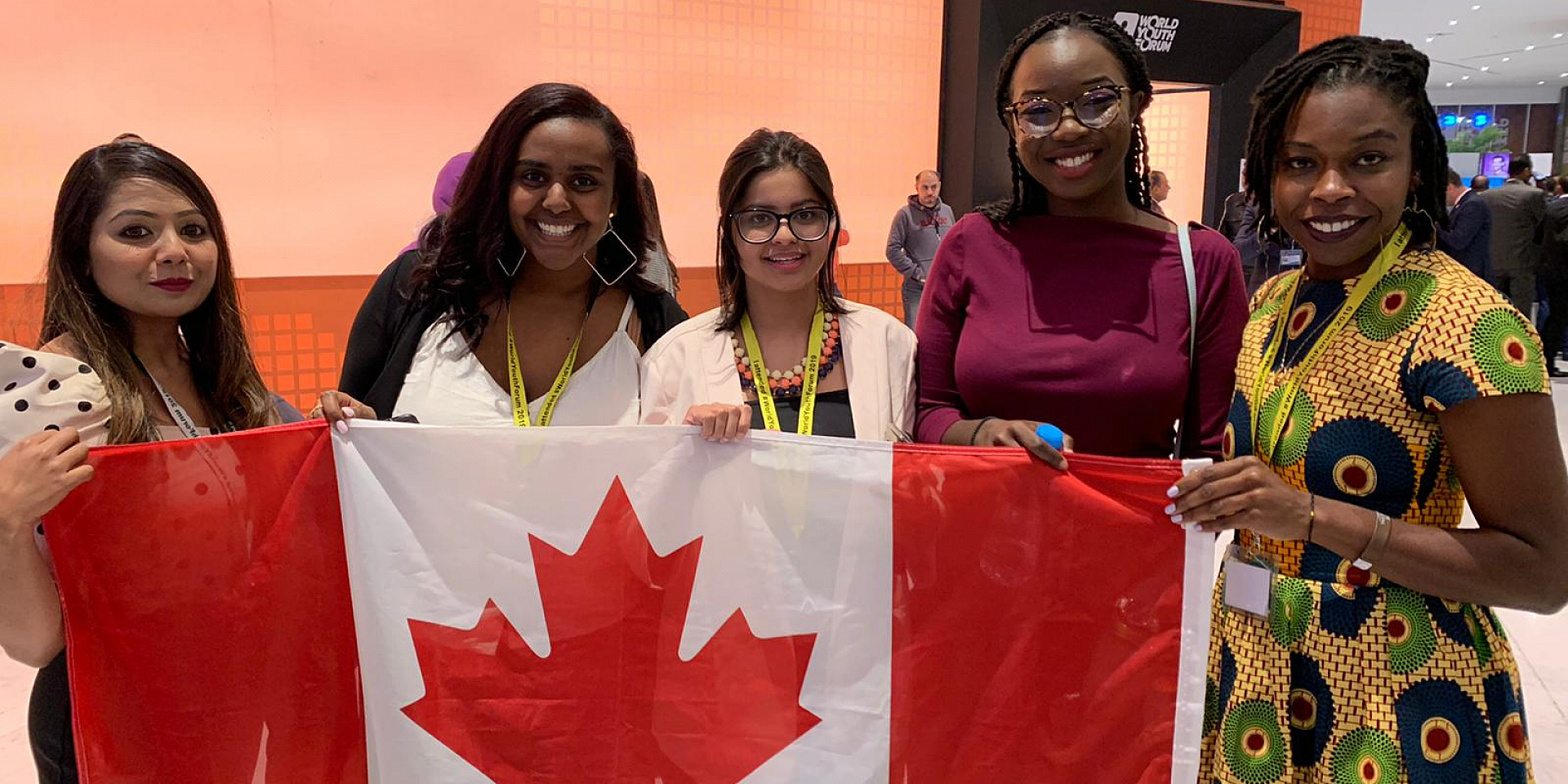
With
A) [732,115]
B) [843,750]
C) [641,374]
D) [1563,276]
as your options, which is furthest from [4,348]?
[1563,276]

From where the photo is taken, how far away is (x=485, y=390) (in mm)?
2049

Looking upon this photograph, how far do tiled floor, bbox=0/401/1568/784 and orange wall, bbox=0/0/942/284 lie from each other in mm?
2844

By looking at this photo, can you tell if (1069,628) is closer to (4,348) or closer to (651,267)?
(4,348)

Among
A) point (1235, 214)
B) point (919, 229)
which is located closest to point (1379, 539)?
point (919, 229)

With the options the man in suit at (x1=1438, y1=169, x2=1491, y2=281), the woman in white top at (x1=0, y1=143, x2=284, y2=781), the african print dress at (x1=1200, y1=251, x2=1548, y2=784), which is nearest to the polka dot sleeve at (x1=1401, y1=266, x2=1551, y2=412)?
the african print dress at (x1=1200, y1=251, x2=1548, y2=784)

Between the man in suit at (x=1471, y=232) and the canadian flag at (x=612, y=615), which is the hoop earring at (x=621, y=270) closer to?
the canadian flag at (x=612, y=615)

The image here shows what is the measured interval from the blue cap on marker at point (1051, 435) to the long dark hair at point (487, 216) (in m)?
1.08

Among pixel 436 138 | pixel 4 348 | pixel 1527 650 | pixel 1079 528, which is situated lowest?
pixel 1527 650

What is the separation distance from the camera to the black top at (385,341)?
207cm

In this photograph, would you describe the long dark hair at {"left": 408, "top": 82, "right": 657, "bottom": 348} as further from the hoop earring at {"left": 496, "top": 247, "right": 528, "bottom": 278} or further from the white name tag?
the white name tag

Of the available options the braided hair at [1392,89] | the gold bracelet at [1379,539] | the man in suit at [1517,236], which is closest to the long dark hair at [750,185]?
the braided hair at [1392,89]

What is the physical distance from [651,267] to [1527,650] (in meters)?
3.53

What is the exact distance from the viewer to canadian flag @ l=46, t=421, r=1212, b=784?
1631 millimetres

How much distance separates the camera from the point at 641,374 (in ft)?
6.89
